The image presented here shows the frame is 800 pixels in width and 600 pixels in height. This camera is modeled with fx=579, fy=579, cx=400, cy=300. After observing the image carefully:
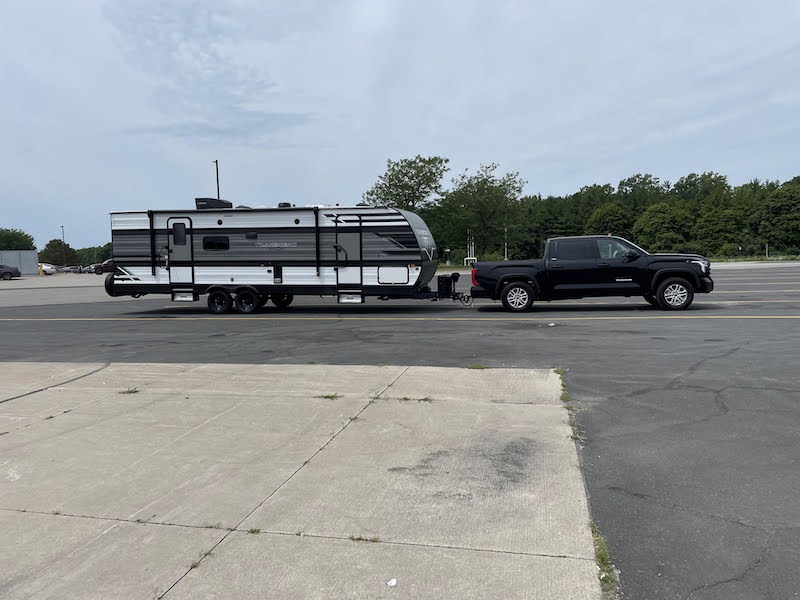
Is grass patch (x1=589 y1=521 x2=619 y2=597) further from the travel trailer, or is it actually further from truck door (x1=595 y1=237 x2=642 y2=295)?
the travel trailer

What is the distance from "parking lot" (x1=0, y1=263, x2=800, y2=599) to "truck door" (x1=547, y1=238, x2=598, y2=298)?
646mm

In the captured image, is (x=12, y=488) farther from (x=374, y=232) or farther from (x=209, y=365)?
(x=374, y=232)

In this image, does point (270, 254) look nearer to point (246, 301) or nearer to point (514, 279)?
point (246, 301)

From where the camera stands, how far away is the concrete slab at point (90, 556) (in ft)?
10.0

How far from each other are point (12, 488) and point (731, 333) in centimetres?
1128

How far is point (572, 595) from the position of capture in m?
2.89

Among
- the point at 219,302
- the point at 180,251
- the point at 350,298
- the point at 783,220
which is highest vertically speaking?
the point at 783,220

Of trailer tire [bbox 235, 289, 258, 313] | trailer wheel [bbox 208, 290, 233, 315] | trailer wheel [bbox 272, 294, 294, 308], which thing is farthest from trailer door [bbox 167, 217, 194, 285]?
trailer wheel [bbox 272, 294, 294, 308]

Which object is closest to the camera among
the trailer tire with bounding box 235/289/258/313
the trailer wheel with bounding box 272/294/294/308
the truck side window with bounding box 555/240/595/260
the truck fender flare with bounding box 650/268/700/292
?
the truck fender flare with bounding box 650/268/700/292

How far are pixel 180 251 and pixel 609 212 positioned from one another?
109661 millimetres

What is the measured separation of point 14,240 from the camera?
12350 centimetres

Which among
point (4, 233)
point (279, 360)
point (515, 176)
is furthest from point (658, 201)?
point (4, 233)

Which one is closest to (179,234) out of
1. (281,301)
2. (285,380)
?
(281,301)

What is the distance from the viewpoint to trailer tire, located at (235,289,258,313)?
17484mm
